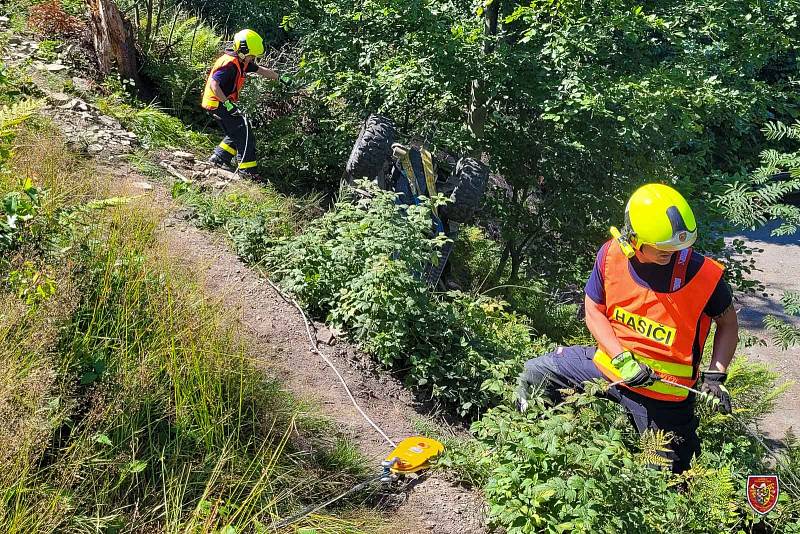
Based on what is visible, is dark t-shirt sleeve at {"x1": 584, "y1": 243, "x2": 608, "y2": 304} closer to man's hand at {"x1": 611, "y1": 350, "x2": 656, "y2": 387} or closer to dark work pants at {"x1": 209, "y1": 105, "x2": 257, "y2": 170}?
man's hand at {"x1": 611, "y1": 350, "x2": 656, "y2": 387}

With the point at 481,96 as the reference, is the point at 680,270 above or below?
below

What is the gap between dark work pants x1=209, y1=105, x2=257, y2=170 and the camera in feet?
25.9

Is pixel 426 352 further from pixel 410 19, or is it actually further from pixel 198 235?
pixel 410 19

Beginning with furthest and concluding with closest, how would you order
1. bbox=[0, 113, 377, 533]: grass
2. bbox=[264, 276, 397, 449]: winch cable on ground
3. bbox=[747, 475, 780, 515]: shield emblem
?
bbox=[264, 276, 397, 449]: winch cable on ground → bbox=[747, 475, 780, 515]: shield emblem → bbox=[0, 113, 377, 533]: grass

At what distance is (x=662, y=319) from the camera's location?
12.0ft

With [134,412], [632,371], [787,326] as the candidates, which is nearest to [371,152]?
[632,371]

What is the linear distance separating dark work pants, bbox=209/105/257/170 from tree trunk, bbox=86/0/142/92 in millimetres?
2007

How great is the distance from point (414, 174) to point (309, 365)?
2908mm

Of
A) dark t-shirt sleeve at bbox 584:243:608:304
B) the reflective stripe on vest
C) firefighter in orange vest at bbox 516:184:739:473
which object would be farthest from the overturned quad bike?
the reflective stripe on vest

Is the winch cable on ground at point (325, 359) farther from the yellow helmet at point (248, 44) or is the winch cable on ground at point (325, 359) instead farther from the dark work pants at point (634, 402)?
the yellow helmet at point (248, 44)

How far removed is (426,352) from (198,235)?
235 centimetres

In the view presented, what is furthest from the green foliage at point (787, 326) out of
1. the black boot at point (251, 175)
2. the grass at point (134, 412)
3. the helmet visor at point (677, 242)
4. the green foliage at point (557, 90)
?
the black boot at point (251, 175)

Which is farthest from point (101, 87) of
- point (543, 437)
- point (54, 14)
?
point (543, 437)

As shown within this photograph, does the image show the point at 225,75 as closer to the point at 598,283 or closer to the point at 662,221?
the point at 598,283
